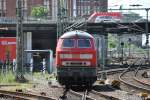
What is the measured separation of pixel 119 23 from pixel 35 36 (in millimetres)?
15875

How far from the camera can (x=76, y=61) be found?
902 inches

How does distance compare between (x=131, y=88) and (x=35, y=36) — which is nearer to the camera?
(x=131, y=88)

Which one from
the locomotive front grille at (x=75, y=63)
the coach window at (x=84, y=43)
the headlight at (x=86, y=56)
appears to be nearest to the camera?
the locomotive front grille at (x=75, y=63)

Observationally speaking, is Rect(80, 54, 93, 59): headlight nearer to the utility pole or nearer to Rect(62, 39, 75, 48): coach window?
Rect(62, 39, 75, 48): coach window

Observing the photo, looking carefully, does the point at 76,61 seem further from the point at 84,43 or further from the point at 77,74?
the point at 84,43

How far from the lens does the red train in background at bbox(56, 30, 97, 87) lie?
22797 mm

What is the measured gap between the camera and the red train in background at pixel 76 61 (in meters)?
22.8


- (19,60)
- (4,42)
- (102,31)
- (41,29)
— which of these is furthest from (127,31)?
(19,60)

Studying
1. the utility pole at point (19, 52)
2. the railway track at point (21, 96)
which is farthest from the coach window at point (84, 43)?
the utility pole at point (19, 52)

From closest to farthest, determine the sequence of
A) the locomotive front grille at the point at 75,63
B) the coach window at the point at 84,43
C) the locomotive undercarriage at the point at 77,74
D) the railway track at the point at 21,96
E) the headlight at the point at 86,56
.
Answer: the railway track at the point at 21,96, the locomotive undercarriage at the point at 77,74, the locomotive front grille at the point at 75,63, the headlight at the point at 86,56, the coach window at the point at 84,43

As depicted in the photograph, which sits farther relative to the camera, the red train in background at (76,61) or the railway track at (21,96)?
the red train in background at (76,61)

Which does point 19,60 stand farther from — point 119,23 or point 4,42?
point 119,23

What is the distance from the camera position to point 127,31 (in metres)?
69.5

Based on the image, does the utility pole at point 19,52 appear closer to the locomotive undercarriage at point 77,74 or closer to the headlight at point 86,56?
the locomotive undercarriage at point 77,74
